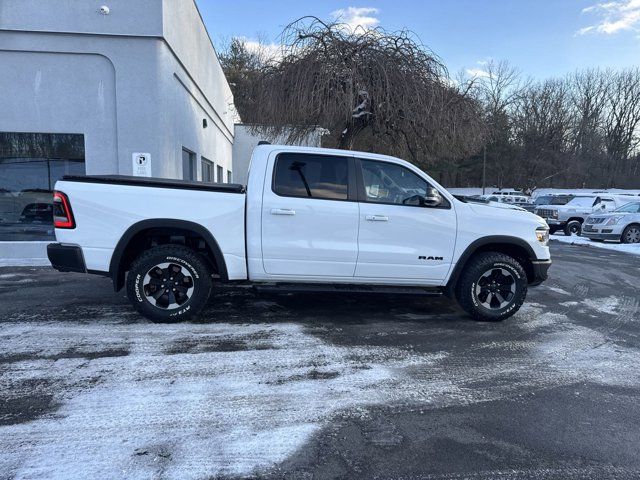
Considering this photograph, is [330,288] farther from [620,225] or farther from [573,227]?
[573,227]

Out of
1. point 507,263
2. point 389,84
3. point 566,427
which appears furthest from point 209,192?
point 389,84

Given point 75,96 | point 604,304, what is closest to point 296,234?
point 604,304

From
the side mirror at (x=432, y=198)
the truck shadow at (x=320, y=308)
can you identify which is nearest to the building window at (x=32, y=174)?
the truck shadow at (x=320, y=308)

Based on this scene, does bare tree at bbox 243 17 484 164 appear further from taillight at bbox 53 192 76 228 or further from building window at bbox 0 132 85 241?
taillight at bbox 53 192 76 228

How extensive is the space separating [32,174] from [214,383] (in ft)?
26.5

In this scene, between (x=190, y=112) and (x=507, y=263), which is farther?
(x=190, y=112)

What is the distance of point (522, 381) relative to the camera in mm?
3871

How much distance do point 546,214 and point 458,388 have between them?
17.7 meters

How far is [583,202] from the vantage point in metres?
19.1

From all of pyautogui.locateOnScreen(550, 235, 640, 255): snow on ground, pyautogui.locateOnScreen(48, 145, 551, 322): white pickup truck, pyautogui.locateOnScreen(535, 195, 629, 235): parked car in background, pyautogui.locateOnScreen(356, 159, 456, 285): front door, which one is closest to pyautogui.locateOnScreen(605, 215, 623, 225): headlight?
pyautogui.locateOnScreen(550, 235, 640, 255): snow on ground

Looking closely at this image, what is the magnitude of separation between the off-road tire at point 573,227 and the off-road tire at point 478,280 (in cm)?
1568

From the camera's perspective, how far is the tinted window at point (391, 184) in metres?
5.18

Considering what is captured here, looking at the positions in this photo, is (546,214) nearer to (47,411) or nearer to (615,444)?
(615,444)

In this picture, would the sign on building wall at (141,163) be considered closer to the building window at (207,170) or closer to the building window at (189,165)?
the building window at (189,165)
